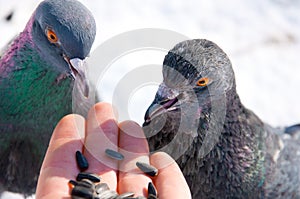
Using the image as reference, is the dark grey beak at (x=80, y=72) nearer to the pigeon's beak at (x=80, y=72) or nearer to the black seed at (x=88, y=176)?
the pigeon's beak at (x=80, y=72)

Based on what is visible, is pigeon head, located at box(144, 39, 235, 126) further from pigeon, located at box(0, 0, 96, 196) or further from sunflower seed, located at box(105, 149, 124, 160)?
pigeon, located at box(0, 0, 96, 196)

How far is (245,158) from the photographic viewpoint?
459 centimetres

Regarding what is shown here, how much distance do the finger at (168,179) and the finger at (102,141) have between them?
270mm

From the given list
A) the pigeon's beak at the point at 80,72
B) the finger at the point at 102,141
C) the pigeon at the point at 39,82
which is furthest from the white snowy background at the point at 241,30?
the pigeon's beak at the point at 80,72

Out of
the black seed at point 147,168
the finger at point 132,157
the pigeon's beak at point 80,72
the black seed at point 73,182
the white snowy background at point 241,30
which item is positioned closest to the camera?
the black seed at point 73,182

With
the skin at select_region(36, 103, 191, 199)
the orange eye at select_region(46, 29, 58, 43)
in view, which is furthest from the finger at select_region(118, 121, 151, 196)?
the orange eye at select_region(46, 29, 58, 43)

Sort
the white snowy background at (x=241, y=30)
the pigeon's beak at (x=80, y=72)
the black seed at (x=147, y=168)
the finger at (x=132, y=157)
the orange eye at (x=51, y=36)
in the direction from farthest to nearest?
1. the white snowy background at (x=241, y=30)
2. the orange eye at (x=51, y=36)
3. the pigeon's beak at (x=80, y=72)
4. the black seed at (x=147, y=168)
5. the finger at (x=132, y=157)

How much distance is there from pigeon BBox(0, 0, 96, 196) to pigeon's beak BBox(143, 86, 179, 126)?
1.47 ft

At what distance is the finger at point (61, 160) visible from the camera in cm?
343

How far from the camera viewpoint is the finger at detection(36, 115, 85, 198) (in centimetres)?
343

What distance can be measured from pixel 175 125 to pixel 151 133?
0.61 ft

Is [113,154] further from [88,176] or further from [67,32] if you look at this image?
[67,32]

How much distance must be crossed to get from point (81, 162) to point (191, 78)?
90cm

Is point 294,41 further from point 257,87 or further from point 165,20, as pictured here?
point 165,20
